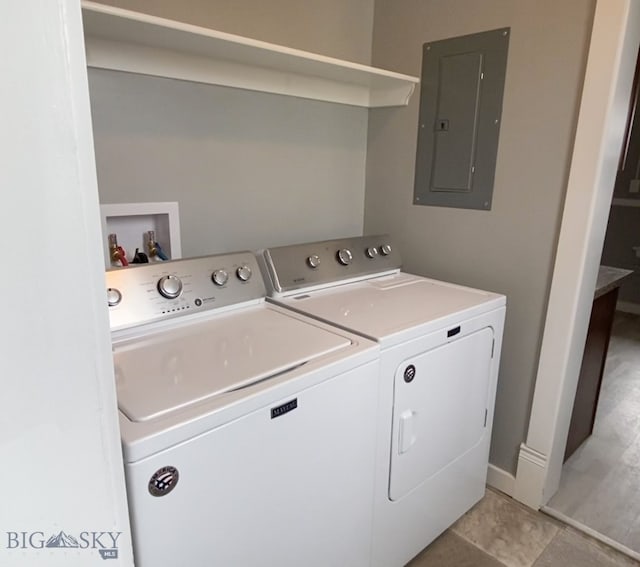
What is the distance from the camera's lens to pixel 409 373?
1406 millimetres

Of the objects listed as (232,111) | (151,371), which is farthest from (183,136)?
(151,371)

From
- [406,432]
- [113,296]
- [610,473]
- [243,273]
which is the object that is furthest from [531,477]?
[113,296]

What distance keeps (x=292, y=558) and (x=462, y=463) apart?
0.85 m

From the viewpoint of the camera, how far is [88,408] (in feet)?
2.02

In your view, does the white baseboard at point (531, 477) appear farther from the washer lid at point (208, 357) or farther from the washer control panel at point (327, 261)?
the washer lid at point (208, 357)

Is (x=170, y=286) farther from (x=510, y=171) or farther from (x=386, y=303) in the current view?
(x=510, y=171)

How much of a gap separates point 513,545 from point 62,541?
1.69m

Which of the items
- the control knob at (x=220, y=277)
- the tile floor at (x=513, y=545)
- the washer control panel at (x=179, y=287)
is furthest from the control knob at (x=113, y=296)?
the tile floor at (x=513, y=545)

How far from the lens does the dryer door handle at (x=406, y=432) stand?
1.42m

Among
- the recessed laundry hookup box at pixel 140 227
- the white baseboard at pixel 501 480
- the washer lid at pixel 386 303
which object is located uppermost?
the recessed laundry hookup box at pixel 140 227

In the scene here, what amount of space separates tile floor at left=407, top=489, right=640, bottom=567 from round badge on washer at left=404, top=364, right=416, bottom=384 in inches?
29.8

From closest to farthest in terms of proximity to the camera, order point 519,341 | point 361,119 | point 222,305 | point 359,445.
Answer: point 359,445, point 222,305, point 519,341, point 361,119

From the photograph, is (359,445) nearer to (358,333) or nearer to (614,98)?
(358,333)

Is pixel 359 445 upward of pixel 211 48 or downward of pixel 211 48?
downward
